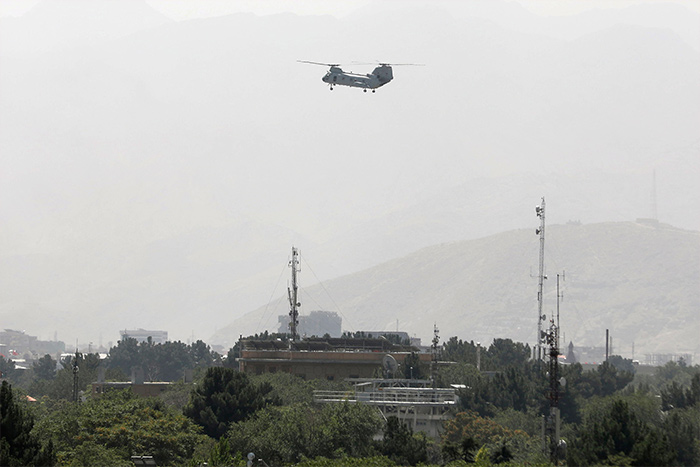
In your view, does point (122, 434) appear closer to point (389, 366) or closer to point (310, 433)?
point (310, 433)

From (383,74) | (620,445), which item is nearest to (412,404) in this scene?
(620,445)

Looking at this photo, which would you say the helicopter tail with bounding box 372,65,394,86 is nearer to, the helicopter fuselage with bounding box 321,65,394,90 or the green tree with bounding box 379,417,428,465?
the helicopter fuselage with bounding box 321,65,394,90

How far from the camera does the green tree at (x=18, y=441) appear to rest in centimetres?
6775

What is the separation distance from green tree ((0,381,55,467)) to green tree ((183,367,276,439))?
3474 cm

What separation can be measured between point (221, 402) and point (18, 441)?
40.5m

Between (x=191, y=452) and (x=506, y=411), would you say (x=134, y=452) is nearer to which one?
(x=191, y=452)

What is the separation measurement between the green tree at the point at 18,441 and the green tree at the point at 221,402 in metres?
34.7

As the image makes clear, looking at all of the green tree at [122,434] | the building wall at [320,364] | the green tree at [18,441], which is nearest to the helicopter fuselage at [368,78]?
the green tree at [122,434]

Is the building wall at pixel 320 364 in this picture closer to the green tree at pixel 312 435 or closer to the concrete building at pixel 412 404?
the concrete building at pixel 412 404

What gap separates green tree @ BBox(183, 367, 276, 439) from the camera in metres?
107

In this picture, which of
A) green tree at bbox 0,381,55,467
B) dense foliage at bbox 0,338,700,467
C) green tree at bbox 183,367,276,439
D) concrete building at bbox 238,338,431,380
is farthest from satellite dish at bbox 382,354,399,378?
green tree at bbox 0,381,55,467

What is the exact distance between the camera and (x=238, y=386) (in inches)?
4409

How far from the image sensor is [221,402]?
108688 millimetres

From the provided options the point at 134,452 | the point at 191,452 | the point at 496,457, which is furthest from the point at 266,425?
the point at 496,457
